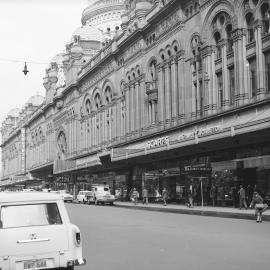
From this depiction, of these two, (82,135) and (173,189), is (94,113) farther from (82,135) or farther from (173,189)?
(173,189)

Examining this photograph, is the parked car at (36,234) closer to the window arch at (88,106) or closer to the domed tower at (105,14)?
the window arch at (88,106)

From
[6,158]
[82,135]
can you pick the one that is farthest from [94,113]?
[6,158]

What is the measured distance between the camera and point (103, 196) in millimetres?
49125

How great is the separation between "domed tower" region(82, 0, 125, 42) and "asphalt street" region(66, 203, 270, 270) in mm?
92114

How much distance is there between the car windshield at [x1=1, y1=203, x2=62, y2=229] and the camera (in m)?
9.48

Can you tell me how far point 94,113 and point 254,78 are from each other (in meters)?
36.6

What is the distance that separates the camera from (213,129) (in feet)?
109

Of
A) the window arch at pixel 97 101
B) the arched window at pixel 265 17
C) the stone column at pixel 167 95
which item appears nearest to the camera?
the arched window at pixel 265 17

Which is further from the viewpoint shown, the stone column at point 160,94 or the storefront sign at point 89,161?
the storefront sign at point 89,161

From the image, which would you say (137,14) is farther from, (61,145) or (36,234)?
(36,234)

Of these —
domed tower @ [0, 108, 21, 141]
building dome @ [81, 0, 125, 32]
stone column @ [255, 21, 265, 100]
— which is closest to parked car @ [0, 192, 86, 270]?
stone column @ [255, 21, 265, 100]

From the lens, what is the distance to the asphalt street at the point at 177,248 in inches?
455

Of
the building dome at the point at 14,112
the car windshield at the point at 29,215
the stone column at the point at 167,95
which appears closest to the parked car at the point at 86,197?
the stone column at the point at 167,95

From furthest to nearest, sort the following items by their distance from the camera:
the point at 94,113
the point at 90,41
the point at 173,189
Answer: the point at 90,41
the point at 94,113
the point at 173,189
